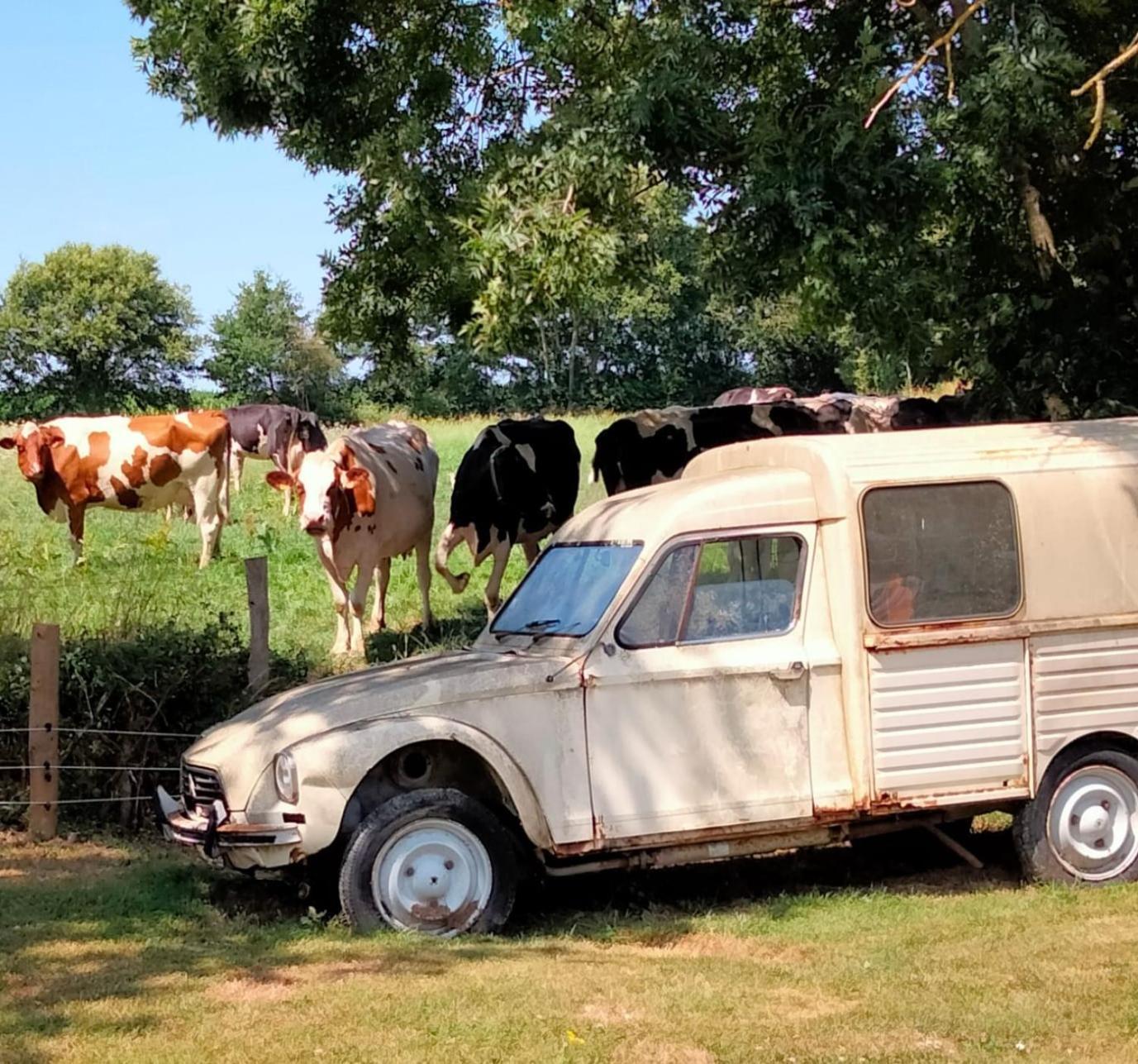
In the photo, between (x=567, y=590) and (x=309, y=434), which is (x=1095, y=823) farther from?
(x=309, y=434)

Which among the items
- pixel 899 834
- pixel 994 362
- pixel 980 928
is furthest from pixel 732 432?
pixel 980 928

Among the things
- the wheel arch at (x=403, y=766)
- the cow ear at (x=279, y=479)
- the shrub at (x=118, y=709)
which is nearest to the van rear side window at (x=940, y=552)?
the wheel arch at (x=403, y=766)

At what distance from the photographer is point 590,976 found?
6309 millimetres

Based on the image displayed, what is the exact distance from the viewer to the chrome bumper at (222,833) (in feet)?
23.9

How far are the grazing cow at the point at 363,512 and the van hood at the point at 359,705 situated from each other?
21.1 ft

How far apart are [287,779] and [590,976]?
1.84m

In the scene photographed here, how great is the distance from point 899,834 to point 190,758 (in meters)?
4.64

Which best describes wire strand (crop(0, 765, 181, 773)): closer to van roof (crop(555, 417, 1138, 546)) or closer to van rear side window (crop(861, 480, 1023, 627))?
van roof (crop(555, 417, 1138, 546))

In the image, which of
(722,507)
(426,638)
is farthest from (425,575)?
(722,507)

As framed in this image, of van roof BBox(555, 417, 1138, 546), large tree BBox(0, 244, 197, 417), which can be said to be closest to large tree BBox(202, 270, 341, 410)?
large tree BBox(0, 244, 197, 417)

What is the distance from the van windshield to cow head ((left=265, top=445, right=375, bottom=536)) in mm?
5600

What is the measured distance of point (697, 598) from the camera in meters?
7.98

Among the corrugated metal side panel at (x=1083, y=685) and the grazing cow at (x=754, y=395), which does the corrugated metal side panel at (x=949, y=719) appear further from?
the grazing cow at (x=754, y=395)

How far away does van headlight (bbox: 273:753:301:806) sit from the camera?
23.8 ft
